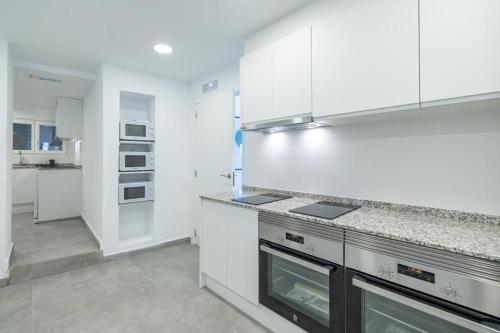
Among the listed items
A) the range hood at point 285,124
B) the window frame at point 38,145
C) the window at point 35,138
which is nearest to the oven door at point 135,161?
the range hood at point 285,124

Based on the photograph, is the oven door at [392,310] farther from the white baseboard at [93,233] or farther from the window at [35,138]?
the window at [35,138]

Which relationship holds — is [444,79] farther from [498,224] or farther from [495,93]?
[498,224]

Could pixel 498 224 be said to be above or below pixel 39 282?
above

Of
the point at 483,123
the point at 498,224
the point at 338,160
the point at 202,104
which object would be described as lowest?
the point at 498,224

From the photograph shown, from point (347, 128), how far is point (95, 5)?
229cm

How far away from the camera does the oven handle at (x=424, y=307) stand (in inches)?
39.0

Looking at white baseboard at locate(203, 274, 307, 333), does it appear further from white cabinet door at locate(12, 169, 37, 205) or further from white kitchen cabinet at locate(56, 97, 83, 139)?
white cabinet door at locate(12, 169, 37, 205)

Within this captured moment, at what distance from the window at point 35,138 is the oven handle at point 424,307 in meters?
7.49

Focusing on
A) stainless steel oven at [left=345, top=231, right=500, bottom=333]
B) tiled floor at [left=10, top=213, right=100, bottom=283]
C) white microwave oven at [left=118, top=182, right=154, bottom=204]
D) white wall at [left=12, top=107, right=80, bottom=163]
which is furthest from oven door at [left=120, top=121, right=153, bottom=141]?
white wall at [left=12, top=107, right=80, bottom=163]

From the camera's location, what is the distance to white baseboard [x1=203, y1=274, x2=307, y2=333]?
181 centimetres

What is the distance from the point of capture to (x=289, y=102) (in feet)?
6.59

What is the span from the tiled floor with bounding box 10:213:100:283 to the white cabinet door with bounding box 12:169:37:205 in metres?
1.36

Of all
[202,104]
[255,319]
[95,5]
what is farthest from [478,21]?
[202,104]

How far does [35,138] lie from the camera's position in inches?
257
